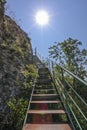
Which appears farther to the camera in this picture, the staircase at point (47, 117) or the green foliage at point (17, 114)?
the green foliage at point (17, 114)

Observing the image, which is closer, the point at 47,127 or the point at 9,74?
the point at 47,127

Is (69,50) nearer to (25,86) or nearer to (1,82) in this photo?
(25,86)

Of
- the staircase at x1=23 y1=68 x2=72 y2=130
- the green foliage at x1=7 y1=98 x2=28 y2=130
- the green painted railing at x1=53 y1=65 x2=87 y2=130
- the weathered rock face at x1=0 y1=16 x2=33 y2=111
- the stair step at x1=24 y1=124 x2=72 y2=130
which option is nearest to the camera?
the green painted railing at x1=53 y1=65 x2=87 y2=130

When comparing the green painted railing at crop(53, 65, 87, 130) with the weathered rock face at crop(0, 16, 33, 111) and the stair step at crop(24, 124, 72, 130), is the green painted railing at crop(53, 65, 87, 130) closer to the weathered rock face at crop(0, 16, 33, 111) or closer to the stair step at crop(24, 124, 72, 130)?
the stair step at crop(24, 124, 72, 130)

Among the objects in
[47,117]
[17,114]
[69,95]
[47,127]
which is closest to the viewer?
[69,95]

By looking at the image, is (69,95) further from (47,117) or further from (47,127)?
(47,117)

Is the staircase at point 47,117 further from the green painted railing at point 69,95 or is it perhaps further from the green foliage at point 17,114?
the green foliage at point 17,114

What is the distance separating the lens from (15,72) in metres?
10.2

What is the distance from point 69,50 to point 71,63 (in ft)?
6.20

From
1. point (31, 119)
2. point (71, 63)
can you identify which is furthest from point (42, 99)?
point (71, 63)

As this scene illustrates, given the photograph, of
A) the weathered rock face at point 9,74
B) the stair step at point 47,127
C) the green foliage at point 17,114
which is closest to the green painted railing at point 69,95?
the stair step at point 47,127

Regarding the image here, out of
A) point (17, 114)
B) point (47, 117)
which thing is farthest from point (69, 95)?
point (17, 114)

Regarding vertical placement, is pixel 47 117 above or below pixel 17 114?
above

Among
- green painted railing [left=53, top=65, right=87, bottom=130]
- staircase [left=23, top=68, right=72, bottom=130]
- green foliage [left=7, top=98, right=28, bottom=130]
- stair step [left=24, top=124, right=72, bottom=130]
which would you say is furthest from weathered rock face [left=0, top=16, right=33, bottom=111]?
stair step [left=24, top=124, right=72, bottom=130]
